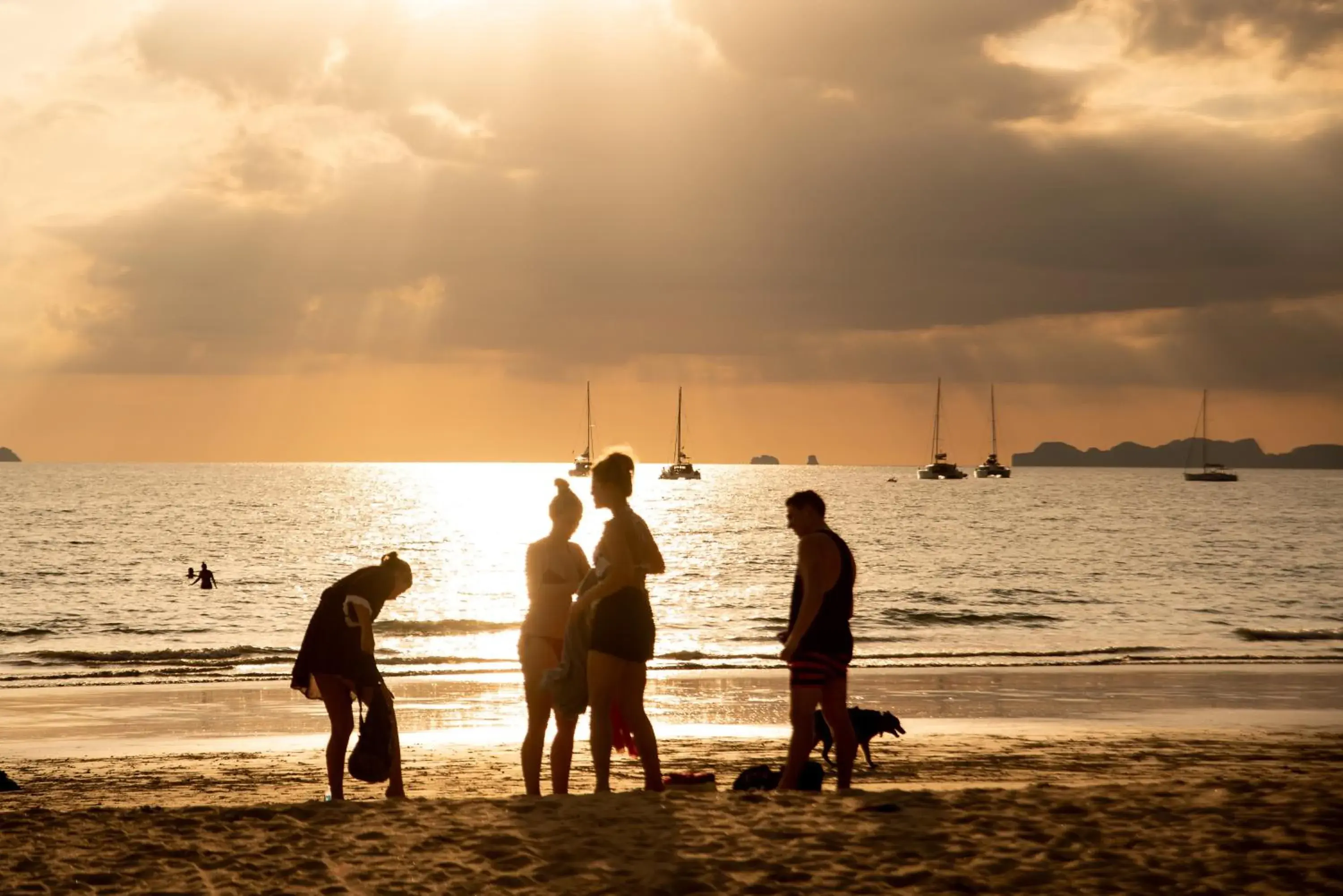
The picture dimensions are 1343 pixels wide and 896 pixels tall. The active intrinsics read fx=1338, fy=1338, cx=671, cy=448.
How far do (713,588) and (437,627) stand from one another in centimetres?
1541

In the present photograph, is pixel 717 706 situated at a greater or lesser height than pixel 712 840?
lesser

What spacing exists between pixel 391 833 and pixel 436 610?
34620 mm

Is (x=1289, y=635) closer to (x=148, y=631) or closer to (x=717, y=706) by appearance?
(x=717, y=706)

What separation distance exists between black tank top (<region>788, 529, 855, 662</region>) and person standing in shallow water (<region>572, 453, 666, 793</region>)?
103 cm

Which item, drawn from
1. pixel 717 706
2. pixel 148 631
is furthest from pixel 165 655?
pixel 717 706

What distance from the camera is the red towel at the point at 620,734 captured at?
852 centimetres

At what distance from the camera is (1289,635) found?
31484 millimetres

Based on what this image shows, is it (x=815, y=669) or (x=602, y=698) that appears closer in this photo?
(x=602, y=698)

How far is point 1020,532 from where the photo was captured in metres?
85.2

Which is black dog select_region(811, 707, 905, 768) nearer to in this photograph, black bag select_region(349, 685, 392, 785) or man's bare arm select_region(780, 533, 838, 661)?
man's bare arm select_region(780, 533, 838, 661)

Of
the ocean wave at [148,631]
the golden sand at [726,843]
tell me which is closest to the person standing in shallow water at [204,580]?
the ocean wave at [148,631]

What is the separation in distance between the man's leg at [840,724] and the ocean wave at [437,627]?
24.8 m

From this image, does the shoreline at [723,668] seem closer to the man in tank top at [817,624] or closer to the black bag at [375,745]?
the black bag at [375,745]

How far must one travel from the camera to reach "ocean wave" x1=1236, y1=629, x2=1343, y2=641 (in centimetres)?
3080
